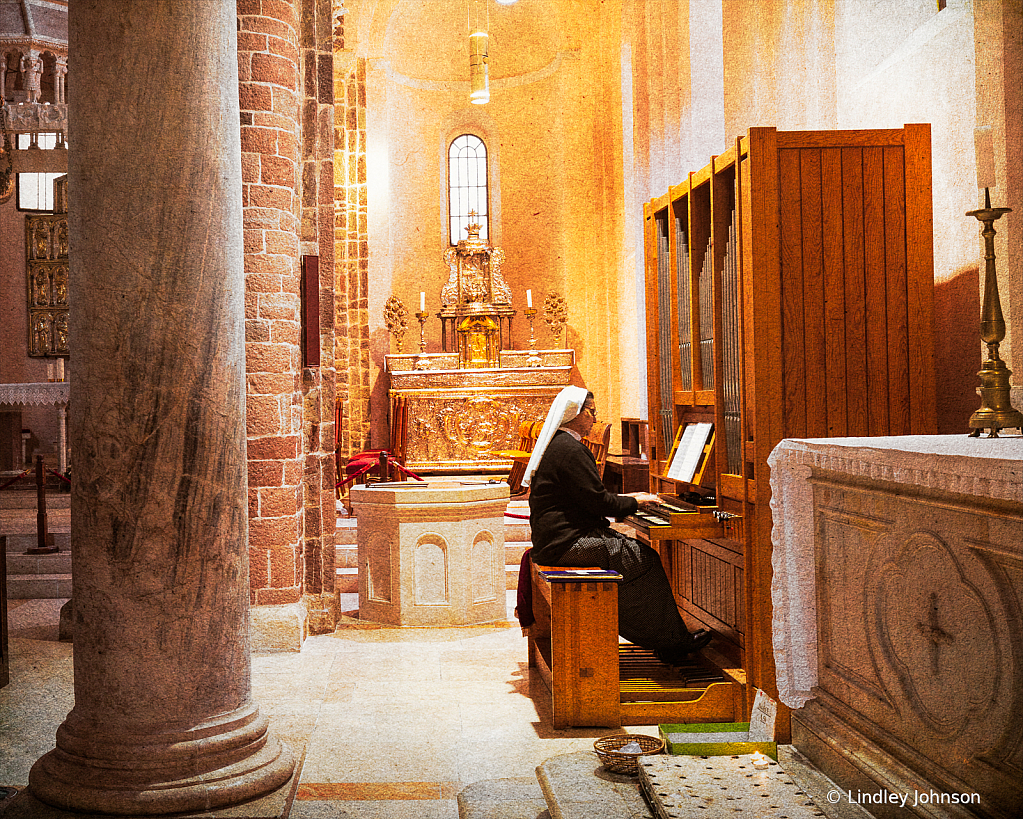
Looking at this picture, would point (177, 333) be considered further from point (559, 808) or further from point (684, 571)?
point (684, 571)

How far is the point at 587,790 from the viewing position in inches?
130

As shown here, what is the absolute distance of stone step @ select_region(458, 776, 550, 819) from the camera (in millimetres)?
3469

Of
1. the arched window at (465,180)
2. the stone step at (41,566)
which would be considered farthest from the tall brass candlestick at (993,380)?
the arched window at (465,180)

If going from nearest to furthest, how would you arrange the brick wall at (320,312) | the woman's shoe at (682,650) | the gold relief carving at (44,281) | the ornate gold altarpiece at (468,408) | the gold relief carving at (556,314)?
the woman's shoe at (682,650) < the brick wall at (320,312) < the ornate gold altarpiece at (468,408) < the gold relief carving at (556,314) < the gold relief carving at (44,281)

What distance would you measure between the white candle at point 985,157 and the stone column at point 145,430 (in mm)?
2955

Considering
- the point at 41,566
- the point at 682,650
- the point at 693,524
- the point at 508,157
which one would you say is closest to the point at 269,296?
the point at 693,524

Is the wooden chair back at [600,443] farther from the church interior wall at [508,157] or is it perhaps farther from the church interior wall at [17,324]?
the church interior wall at [17,324]

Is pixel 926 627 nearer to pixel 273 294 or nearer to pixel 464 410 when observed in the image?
pixel 273 294

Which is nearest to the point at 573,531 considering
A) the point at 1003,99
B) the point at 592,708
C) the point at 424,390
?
the point at 592,708

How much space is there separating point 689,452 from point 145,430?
2.88 meters

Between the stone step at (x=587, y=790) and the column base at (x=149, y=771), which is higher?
the column base at (x=149, y=771)

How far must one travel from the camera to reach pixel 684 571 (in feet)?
19.3

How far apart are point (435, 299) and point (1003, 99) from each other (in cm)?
1283

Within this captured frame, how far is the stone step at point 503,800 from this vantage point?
3.47 m
